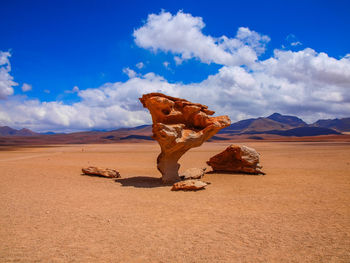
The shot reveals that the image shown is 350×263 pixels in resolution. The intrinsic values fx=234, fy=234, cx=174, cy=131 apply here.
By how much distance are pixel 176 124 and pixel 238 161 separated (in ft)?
18.2

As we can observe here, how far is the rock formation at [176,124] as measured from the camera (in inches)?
499

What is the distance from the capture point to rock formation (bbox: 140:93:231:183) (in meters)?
12.7

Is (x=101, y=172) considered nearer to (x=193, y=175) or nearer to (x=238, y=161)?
(x=193, y=175)

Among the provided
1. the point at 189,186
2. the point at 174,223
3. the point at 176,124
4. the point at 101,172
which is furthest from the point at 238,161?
the point at 174,223

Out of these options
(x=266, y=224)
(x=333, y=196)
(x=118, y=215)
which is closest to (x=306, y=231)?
(x=266, y=224)

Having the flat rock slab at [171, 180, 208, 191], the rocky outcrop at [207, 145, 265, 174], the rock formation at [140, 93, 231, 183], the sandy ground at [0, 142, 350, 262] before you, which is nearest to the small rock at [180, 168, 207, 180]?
the rock formation at [140, 93, 231, 183]

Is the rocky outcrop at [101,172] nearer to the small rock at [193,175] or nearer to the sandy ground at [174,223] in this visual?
the sandy ground at [174,223]

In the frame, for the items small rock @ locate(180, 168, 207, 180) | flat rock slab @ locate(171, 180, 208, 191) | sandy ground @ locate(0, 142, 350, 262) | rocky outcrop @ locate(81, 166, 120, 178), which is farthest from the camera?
rocky outcrop @ locate(81, 166, 120, 178)

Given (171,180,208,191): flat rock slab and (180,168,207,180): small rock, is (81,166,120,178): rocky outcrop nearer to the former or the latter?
(180,168,207,180): small rock

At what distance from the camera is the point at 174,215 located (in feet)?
24.1

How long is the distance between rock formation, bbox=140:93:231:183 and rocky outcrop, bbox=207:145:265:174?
113 inches

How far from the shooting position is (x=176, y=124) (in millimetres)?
13188

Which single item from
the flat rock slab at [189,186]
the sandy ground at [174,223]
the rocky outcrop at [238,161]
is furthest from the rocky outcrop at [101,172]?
the rocky outcrop at [238,161]

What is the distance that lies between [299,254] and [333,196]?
6.04m
